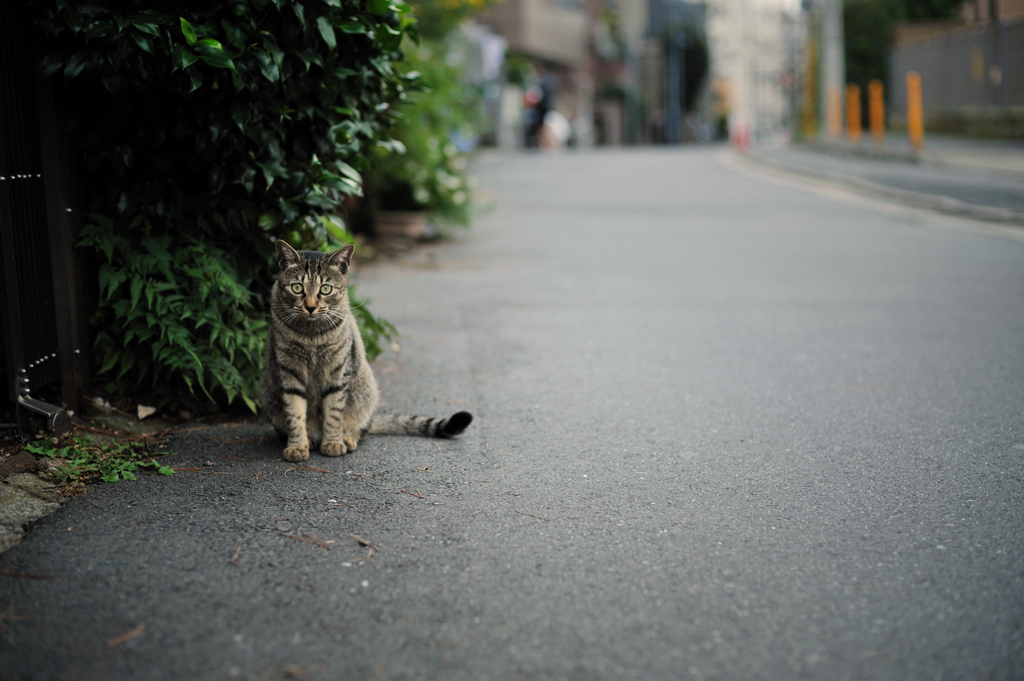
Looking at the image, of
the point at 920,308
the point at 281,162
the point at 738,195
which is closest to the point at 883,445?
the point at 281,162

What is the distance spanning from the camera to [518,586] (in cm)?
320

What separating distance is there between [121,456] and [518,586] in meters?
2.14

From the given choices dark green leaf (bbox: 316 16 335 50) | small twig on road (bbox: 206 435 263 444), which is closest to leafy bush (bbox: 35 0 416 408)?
dark green leaf (bbox: 316 16 335 50)

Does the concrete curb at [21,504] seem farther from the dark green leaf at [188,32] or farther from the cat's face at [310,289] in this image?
the dark green leaf at [188,32]

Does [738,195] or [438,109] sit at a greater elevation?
[438,109]

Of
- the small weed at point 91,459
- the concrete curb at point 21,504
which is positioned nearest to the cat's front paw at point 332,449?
the small weed at point 91,459

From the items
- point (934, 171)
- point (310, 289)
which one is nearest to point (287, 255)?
point (310, 289)

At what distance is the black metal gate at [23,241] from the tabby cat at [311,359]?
98cm

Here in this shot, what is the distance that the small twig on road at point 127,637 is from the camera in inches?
111

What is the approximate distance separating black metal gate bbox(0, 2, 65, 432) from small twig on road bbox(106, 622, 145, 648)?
1783 mm

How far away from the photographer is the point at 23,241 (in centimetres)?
443

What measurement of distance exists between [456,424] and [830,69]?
27.6 m

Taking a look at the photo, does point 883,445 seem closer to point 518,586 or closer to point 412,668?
point 518,586

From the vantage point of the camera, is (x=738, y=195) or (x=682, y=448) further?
(x=738, y=195)
